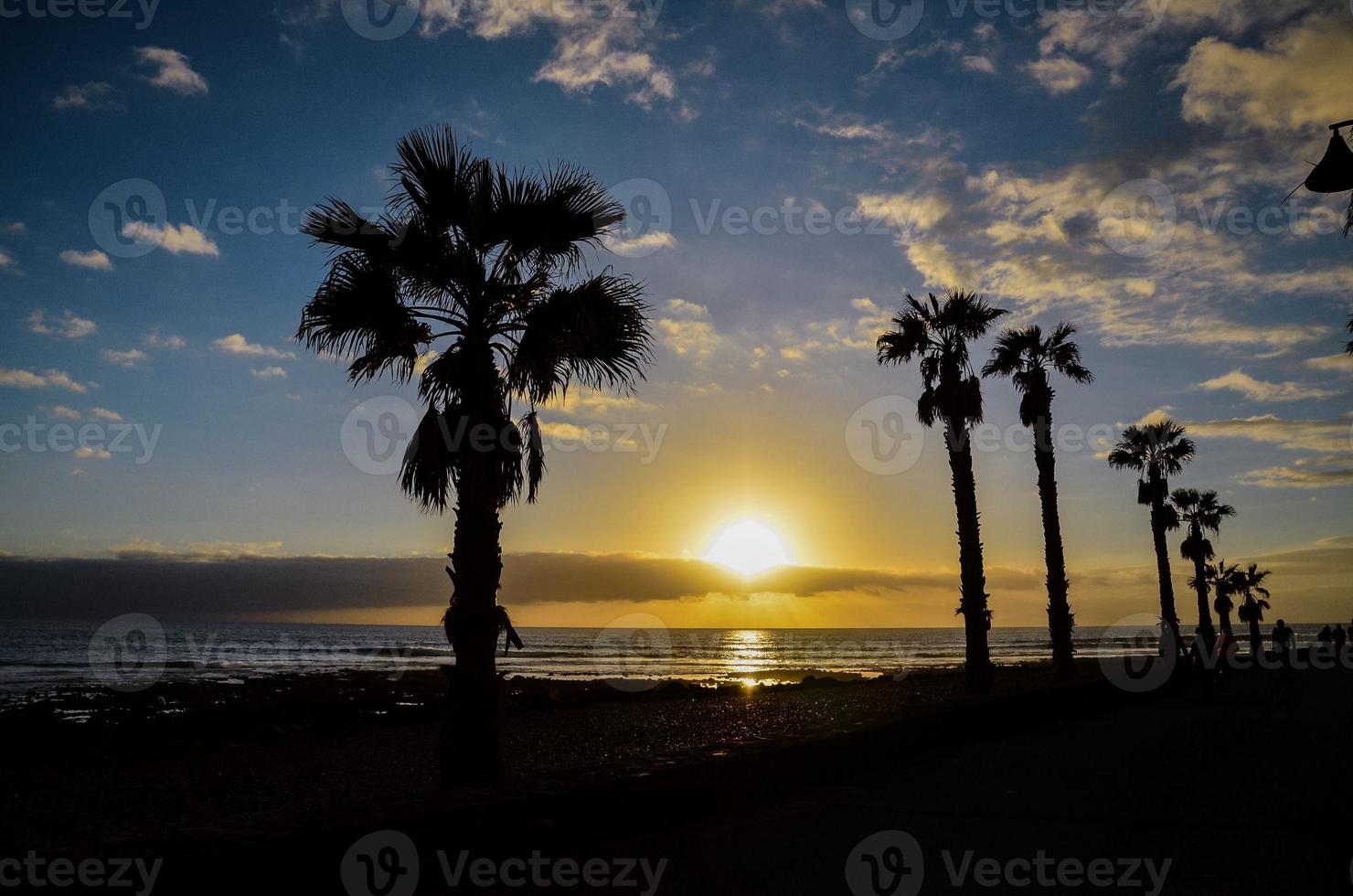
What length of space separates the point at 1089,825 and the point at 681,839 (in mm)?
3508

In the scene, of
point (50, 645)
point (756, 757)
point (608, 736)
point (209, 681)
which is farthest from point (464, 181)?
point (50, 645)

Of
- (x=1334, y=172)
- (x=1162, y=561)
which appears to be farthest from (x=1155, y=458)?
(x=1334, y=172)

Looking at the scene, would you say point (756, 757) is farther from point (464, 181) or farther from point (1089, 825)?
point (464, 181)

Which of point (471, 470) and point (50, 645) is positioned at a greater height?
point (471, 470)

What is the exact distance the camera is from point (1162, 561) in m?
40.7

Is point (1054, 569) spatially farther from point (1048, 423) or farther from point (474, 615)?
point (474, 615)

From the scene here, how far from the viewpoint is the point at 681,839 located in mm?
6594

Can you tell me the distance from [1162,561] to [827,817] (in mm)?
40340

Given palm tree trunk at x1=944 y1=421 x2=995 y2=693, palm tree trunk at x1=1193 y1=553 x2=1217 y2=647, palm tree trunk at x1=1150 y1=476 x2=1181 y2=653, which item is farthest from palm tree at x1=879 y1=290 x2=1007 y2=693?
palm tree trunk at x1=1193 y1=553 x2=1217 y2=647

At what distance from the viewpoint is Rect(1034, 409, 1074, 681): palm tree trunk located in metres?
29.2

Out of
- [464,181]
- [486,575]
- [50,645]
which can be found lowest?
[50,645]

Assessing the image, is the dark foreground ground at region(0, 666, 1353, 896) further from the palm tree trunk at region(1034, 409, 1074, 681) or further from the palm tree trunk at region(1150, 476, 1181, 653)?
the palm tree trunk at region(1150, 476, 1181, 653)

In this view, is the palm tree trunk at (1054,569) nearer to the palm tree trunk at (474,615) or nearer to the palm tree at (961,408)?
the palm tree at (961,408)

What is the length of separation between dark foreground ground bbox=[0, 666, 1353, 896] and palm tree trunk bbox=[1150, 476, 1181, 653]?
2286 centimetres
